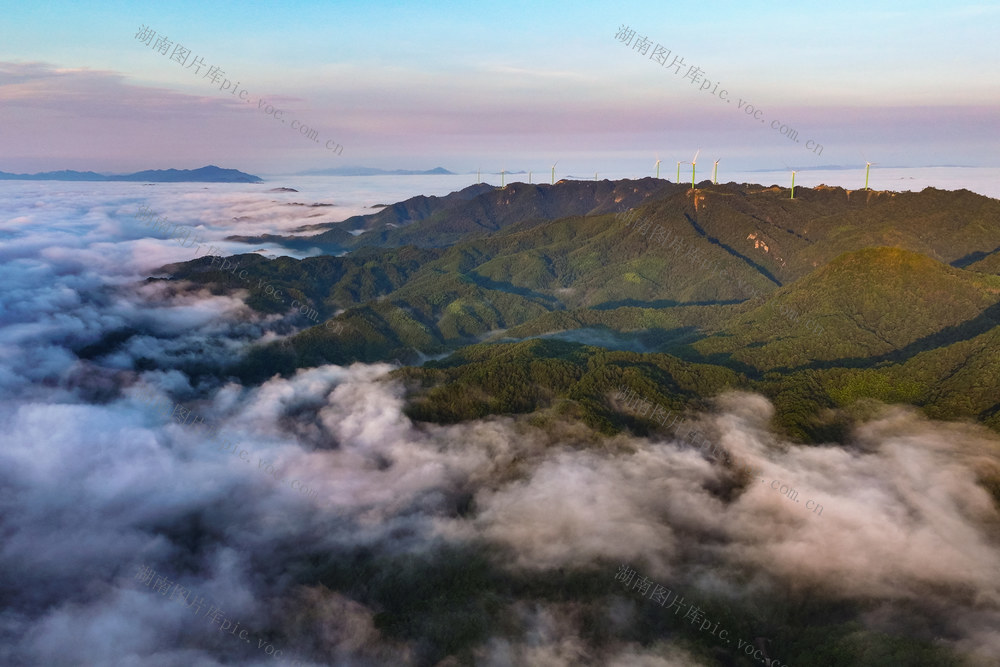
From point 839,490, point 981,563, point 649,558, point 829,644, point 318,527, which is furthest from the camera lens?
point 318,527

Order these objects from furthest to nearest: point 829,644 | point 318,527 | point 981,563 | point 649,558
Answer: point 318,527 < point 649,558 < point 981,563 < point 829,644

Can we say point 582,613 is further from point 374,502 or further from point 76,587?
point 76,587

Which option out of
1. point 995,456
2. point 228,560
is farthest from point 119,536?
point 995,456

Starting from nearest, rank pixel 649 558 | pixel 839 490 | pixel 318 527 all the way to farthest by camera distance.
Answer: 1. pixel 649 558
2. pixel 839 490
3. pixel 318 527

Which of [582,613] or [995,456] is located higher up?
[995,456]

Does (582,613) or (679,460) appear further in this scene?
(679,460)

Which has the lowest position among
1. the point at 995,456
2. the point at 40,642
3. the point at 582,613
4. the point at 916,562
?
the point at 40,642

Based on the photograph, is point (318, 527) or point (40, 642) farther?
point (318, 527)

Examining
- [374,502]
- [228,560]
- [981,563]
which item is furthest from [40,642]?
[981,563]

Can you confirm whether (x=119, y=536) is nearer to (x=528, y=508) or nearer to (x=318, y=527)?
(x=318, y=527)
